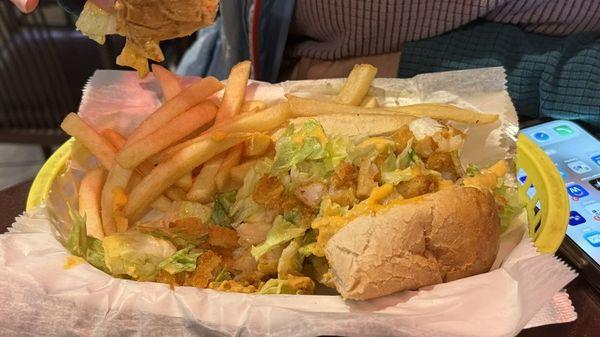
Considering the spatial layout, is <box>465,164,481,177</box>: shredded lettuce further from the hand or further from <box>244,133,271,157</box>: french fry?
the hand

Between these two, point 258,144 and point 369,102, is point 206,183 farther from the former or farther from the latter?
point 369,102

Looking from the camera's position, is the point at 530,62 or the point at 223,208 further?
the point at 530,62

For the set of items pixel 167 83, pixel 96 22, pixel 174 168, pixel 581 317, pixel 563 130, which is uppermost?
pixel 96 22

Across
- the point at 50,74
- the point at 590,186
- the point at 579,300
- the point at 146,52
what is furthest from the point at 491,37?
the point at 50,74

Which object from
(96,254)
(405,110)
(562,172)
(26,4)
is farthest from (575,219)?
(26,4)

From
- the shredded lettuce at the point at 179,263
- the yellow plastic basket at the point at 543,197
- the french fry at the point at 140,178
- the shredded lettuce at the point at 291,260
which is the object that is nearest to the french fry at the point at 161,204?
the french fry at the point at 140,178

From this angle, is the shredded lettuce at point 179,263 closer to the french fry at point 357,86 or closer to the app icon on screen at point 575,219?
the french fry at point 357,86
